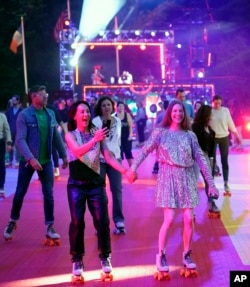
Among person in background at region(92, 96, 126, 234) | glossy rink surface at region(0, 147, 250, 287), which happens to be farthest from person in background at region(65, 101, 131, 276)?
person in background at region(92, 96, 126, 234)

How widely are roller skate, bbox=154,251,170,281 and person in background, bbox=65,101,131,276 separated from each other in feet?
1.47

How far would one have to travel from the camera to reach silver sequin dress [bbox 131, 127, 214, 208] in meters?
5.86

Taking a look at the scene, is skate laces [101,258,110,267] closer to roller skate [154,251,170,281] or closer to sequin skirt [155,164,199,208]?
roller skate [154,251,170,281]

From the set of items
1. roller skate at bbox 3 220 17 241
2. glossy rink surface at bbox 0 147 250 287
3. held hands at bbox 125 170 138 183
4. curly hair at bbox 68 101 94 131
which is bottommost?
glossy rink surface at bbox 0 147 250 287

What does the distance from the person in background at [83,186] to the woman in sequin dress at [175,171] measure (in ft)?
1.19

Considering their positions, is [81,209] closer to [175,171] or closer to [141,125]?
[175,171]

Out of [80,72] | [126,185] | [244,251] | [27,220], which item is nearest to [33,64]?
[80,72]

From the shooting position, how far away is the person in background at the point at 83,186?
5.79 m

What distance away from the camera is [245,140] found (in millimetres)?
22453

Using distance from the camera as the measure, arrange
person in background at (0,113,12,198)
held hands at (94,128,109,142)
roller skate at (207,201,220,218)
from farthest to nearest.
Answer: person in background at (0,113,12,198) → roller skate at (207,201,220,218) → held hands at (94,128,109,142)

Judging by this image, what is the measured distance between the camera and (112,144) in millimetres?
7598

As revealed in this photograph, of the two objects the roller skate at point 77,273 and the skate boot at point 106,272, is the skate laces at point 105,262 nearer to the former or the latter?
the skate boot at point 106,272

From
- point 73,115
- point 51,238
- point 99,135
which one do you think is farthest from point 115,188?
point 99,135

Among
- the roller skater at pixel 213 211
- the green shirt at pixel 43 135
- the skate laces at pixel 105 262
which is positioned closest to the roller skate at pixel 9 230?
the green shirt at pixel 43 135
